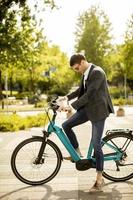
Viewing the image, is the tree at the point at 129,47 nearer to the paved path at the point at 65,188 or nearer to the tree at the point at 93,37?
the tree at the point at 93,37

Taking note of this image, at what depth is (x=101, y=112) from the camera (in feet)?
24.8

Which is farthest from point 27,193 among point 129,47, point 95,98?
point 129,47

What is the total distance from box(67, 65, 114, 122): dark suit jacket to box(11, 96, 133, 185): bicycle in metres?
0.45

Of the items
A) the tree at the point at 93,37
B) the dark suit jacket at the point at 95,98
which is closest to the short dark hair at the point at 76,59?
the dark suit jacket at the point at 95,98

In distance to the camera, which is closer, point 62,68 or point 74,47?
point 74,47

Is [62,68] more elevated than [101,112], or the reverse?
[101,112]

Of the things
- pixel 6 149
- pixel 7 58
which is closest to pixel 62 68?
pixel 7 58

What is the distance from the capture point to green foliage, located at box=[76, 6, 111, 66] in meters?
62.2

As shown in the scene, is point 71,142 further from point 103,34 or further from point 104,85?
point 103,34

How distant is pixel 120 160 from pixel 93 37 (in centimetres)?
5472

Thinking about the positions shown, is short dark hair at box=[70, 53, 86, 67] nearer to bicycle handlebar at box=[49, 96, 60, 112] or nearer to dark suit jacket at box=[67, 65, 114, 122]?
dark suit jacket at box=[67, 65, 114, 122]

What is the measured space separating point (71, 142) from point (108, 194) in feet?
3.24

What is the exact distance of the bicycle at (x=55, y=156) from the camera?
25.7ft

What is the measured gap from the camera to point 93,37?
204 feet
